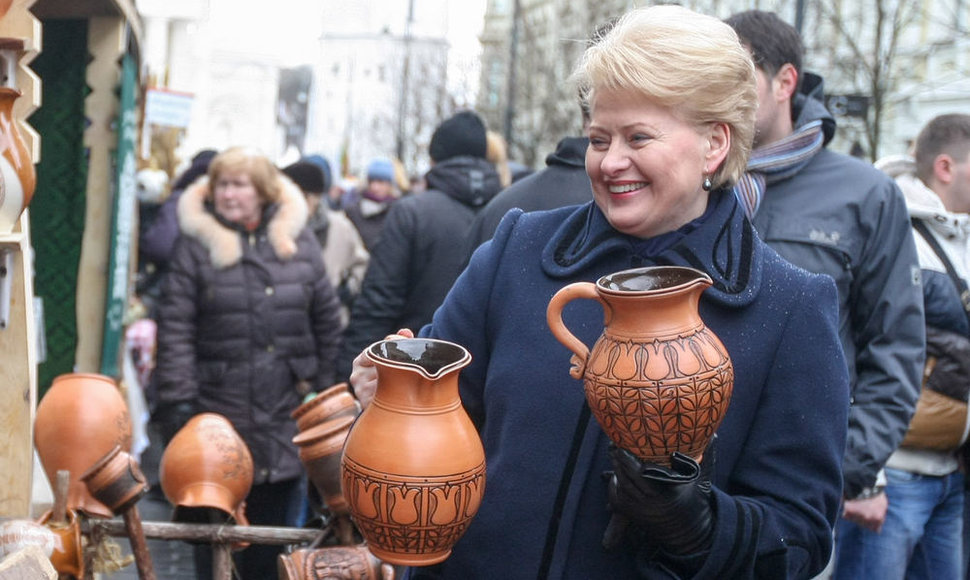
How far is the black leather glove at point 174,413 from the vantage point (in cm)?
481

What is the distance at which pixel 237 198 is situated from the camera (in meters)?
5.05

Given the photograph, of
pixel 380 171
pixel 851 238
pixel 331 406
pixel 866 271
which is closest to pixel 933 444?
pixel 866 271

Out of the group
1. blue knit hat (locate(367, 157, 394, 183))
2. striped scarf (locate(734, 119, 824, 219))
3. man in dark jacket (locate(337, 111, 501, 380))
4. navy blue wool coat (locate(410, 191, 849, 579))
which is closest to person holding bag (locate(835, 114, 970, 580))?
striped scarf (locate(734, 119, 824, 219))

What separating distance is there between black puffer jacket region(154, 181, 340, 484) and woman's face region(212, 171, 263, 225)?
57 millimetres

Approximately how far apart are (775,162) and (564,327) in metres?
1.62

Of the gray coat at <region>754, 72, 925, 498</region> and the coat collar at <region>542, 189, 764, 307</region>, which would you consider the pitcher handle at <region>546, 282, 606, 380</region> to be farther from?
the gray coat at <region>754, 72, 925, 498</region>

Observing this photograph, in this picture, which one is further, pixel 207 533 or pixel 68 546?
pixel 207 533

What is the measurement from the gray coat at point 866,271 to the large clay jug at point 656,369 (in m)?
→ 1.49

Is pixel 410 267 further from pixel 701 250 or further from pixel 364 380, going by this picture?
pixel 701 250

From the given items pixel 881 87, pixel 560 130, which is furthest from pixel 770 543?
pixel 560 130

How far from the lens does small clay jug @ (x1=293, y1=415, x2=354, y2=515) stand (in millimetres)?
3027

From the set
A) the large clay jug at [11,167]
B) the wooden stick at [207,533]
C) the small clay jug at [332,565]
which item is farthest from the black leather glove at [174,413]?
the large clay jug at [11,167]

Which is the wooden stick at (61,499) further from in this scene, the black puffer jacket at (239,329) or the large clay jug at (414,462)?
the black puffer jacket at (239,329)

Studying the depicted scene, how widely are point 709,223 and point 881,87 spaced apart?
10768 millimetres
